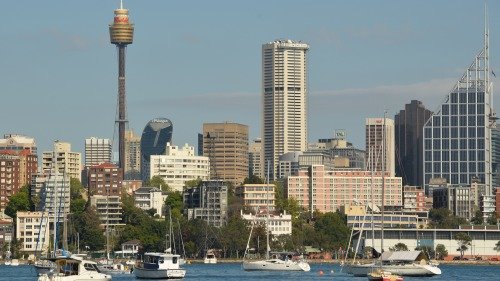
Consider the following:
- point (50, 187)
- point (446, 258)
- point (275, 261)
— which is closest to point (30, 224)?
point (50, 187)

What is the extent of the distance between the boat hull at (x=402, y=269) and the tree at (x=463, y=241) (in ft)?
263

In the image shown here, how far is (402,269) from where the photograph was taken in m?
107

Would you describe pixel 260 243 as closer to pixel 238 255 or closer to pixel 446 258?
pixel 238 255

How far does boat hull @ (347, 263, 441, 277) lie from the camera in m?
106

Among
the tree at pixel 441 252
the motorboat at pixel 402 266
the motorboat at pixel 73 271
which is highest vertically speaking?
the motorboat at pixel 73 271

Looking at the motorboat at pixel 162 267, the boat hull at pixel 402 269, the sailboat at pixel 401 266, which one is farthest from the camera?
the sailboat at pixel 401 266

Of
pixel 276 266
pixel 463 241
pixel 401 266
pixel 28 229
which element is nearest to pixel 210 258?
pixel 28 229

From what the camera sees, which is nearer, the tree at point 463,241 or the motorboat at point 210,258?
the motorboat at point 210,258

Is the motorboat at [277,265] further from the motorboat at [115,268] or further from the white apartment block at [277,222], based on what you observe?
the white apartment block at [277,222]

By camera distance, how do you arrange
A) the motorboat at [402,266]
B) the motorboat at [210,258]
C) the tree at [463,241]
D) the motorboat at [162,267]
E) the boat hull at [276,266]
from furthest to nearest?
1. the tree at [463,241]
2. the motorboat at [210,258]
3. the boat hull at [276,266]
4. the motorboat at [402,266]
5. the motorboat at [162,267]

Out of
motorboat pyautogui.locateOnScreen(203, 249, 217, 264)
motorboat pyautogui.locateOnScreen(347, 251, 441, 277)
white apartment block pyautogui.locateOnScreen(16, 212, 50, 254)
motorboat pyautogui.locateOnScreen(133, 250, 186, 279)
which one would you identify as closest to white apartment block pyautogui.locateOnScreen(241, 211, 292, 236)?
motorboat pyautogui.locateOnScreen(203, 249, 217, 264)

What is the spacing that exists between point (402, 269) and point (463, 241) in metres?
87.0

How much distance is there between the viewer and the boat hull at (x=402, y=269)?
348 ft

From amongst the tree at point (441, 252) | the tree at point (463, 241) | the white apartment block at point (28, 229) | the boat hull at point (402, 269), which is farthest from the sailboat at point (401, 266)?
the white apartment block at point (28, 229)
